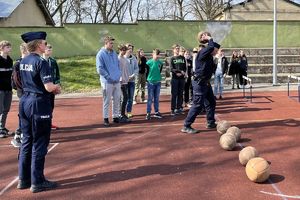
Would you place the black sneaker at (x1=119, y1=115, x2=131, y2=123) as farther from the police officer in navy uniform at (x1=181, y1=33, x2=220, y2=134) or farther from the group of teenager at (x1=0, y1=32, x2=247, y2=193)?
the police officer in navy uniform at (x1=181, y1=33, x2=220, y2=134)

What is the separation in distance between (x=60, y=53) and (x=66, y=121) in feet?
55.3

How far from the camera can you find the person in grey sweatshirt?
389 inches

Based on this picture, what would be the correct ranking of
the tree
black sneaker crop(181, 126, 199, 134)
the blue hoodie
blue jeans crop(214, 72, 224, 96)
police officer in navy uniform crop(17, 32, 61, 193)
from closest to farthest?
police officer in navy uniform crop(17, 32, 61, 193) < black sneaker crop(181, 126, 199, 134) < the blue hoodie < blue jeans crop(214, 72, 224, 96) < the tree

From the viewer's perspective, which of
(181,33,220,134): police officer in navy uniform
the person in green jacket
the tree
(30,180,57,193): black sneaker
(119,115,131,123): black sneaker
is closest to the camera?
(30,180,57,193): black sneaker

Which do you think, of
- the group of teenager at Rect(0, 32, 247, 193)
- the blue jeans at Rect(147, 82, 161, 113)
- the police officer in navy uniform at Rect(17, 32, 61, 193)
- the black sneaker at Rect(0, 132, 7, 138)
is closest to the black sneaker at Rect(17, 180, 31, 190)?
the group of teenager at Rect(0, 32, 247, 193)

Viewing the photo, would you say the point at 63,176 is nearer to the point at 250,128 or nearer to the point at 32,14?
the point at 250,128

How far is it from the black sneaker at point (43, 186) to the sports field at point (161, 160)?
90mm

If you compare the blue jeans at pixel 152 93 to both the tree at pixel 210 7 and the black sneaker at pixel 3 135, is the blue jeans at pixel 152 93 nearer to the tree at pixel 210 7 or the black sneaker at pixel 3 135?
the black sneaker at pixel 3 135

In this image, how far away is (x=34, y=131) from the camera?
5570 millimetres

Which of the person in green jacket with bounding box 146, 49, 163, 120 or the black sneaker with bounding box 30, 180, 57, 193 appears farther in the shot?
the person in green jacket with bounding box 146, 49, 163, 120

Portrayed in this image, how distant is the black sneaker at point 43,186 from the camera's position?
567 centimetres

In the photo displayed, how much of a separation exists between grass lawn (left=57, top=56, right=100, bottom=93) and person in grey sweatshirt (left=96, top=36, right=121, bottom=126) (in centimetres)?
1048

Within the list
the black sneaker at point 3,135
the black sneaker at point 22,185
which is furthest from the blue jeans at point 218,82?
the black sneaker at point 22,185

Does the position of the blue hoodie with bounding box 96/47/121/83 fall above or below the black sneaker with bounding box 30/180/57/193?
above
